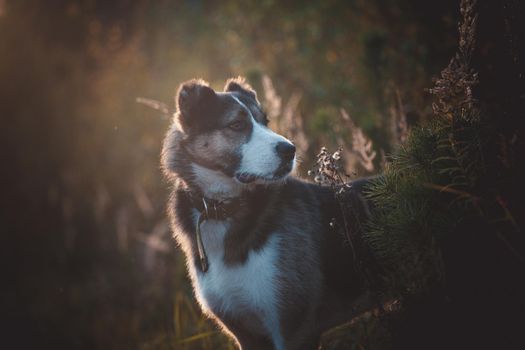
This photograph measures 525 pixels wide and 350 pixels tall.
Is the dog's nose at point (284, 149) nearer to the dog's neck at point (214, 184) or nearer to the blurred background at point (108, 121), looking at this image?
the dog's neck at point (214, 184)

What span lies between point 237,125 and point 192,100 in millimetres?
399

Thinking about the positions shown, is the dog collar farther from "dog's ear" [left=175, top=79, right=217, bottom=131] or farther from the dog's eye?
"dog's ear" [left=175, top=79, right=217, bottom=131]

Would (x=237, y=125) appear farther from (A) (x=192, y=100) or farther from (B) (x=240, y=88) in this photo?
(B) (x=240, y=88)

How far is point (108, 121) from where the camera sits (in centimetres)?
1035

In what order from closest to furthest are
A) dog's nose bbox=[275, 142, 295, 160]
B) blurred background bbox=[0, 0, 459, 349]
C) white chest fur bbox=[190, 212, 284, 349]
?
white chest fur bbox=[190, 212, 284, 349] < dog's nose bbox=[275, 142, 295, 160] < blurred background bbox=[0, 0, 459, 349]

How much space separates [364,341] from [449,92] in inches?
71.9

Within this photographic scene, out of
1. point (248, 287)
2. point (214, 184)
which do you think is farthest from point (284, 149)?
point (248, 287)

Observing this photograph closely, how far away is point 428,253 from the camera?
2.46 meters

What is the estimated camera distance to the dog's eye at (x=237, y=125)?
150 inches

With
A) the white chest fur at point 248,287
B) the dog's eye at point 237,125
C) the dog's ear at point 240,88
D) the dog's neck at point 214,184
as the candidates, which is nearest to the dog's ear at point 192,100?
the dog's eye at point 237,125

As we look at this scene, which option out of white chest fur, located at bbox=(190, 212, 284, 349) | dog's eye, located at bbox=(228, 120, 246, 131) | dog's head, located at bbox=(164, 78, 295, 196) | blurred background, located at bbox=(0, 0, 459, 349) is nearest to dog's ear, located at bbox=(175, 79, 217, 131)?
dog's head, located at bbox=(164, 78, 295, 196)

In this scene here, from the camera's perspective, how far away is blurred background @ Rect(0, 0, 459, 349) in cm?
714

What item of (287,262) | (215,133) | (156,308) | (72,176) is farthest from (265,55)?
(287,262)

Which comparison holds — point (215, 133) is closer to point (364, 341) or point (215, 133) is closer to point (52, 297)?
point (364, 341)
